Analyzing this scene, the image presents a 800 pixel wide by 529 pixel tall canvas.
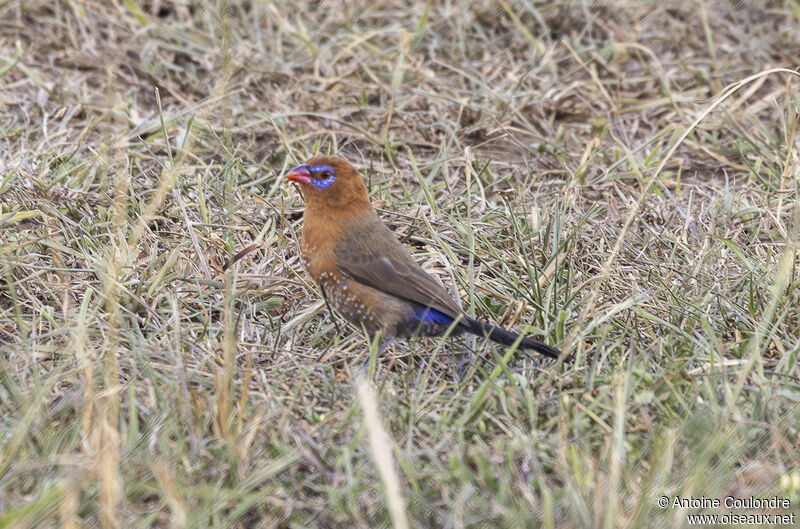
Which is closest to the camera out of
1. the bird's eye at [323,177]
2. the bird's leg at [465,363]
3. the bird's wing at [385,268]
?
the bird's leg at [465,363]

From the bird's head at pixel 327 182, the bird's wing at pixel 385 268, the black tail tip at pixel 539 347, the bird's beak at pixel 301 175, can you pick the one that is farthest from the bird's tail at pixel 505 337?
the bird's beak at pixel 301 175

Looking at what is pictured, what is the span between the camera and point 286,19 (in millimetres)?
6484

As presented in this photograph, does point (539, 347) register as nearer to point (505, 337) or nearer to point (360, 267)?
point (505, 337)

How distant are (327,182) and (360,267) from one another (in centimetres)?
40

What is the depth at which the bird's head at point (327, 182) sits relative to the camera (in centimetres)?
404

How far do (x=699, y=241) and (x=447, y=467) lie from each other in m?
2.30

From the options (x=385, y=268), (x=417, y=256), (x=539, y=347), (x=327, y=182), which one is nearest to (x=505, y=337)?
(x=539, y=347)

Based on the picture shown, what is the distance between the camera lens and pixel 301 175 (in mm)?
4059

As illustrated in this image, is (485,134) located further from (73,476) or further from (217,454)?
(73,476)

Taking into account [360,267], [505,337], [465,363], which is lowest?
[465,363]

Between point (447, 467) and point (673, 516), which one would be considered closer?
point (673, 516)

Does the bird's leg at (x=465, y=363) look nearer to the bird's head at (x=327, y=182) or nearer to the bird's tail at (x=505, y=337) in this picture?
the bird's tail at (x=505, y=337)

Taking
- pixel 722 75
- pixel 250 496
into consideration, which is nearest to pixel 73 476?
pixel 250 496

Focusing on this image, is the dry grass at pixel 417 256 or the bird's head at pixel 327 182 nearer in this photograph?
the dry grass at pixel 417 256
